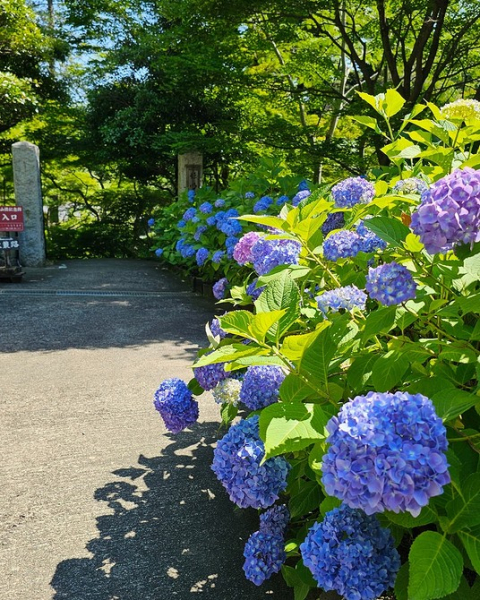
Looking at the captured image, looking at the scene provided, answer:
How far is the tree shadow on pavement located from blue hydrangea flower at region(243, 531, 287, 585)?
0.61 ft

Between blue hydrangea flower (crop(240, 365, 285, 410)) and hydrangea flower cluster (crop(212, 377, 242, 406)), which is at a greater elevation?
blue hydrangea flower (crop(240, 365, 285, 410))

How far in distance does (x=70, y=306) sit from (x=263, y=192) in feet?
7.73

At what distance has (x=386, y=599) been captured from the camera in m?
1.39

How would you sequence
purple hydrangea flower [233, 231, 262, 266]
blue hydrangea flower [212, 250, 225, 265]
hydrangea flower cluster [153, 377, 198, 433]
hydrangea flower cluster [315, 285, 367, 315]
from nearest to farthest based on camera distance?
hydrangea flower cluster [315, 285, 367, 315] < hydrangea flower cluster [153, 377, 198, 433] < purple hydrangea flower [233, 231, 262, 266] < blue hydrangea flower [212, 250, 225, 265]

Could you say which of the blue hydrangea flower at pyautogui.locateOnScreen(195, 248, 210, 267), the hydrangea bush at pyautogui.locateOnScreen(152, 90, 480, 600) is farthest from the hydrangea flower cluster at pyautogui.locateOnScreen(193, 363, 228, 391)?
the blue hydrangea flower at pyautogui.locateOnScreen(195, 248, 210, 267)

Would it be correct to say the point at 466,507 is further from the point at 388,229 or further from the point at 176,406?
the point at 176,406

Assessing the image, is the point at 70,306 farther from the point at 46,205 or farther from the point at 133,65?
the point at 46,205

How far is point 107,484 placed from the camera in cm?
209

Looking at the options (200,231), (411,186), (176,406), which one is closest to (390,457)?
(411,186)

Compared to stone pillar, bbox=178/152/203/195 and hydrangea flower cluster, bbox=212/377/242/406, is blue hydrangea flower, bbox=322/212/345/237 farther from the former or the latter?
stone pillar, bbox=178/152/203/195

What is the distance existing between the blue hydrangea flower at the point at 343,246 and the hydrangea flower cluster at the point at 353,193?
40 cm

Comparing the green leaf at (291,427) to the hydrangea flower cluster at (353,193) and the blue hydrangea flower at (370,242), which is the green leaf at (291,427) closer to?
the blue hydrangea flower at (370,242)

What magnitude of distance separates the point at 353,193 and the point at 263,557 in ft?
4.08

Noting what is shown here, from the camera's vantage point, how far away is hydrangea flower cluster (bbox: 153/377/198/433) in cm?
182
